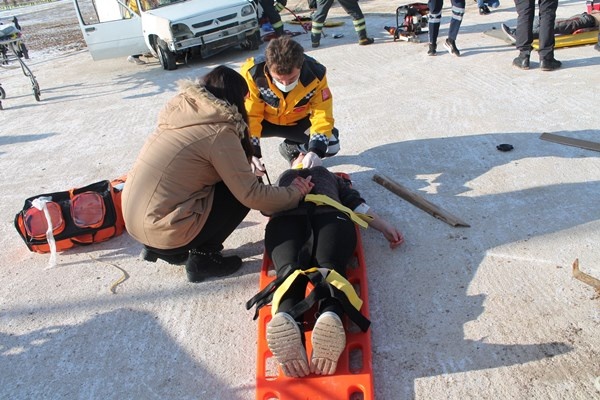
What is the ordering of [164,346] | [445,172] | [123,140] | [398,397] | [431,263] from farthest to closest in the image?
[123,140], [445,172], [431,263], [164,346], [398,397]

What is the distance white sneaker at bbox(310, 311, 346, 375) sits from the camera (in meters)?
2.11

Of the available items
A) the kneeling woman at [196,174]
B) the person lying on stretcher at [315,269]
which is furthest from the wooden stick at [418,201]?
the kneeling woman at [196,174]

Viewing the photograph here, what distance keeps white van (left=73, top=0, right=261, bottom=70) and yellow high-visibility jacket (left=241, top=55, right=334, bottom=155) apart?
17.1 feet

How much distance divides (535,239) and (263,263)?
61.9 inches

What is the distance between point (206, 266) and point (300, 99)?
141 cm

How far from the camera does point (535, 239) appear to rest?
2992 millimetres

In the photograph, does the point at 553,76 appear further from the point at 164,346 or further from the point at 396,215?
the point at 164,346

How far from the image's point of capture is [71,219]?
135 inches

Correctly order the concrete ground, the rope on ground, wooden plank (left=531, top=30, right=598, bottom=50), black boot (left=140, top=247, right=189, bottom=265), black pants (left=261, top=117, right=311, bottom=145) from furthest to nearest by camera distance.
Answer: wooden plank (left=531, top=30, right=598, bottom=50)
black pants (left=261, top=117, right=311, bottom=145)
the rope on ground
black boot (left=140, top=247, right=189, bottom=265)
the concrete ground

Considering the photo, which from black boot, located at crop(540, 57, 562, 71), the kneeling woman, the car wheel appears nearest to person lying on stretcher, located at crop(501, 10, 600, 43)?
black boot, located at crop(540, 57, 562, 71)

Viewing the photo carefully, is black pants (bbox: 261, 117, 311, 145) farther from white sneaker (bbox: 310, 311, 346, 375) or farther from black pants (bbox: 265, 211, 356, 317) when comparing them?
white sneaker (bbox: 310, 311, 346, 375)

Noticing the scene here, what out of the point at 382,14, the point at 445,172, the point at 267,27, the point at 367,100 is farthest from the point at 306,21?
the point at 445,172

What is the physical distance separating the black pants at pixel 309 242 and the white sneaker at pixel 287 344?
265mm

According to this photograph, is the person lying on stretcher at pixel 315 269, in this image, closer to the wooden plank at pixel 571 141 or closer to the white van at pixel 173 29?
the wooden plank at pixel 571 141
